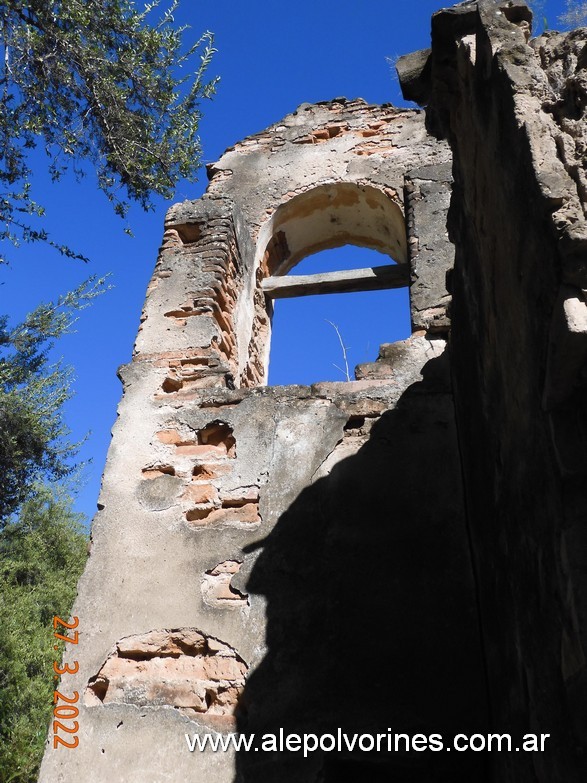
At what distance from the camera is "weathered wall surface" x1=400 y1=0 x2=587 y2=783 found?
141cm

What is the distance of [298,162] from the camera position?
242 inches

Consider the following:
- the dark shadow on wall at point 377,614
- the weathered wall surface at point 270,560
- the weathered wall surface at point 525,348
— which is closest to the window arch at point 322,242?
the weathered wall surface at point 270,560

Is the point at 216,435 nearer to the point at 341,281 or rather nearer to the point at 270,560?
the point at 270,560

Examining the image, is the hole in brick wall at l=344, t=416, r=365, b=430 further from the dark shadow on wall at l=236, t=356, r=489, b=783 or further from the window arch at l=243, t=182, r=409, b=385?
the window arch at l=243, t=182, r=409, b=385

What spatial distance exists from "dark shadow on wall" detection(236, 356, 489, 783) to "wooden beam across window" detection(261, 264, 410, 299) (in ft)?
5.81

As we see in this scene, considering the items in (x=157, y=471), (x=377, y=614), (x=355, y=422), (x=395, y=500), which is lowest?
(x=377, y=614)

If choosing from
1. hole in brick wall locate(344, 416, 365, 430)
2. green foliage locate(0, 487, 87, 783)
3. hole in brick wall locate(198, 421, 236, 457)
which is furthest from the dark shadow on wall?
green foliage locate(0, 487, 87, 783)

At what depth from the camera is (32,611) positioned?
451 inches

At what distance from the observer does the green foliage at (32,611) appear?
9055 mm

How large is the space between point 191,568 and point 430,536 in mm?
1196

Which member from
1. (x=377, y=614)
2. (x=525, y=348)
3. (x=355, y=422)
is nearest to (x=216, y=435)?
(x=355, y=422)

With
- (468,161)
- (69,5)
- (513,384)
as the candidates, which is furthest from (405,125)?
(513,384)

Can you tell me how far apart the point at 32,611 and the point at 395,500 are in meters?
9.98

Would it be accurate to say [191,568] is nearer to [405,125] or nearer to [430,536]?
[430,536]
